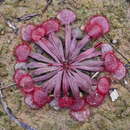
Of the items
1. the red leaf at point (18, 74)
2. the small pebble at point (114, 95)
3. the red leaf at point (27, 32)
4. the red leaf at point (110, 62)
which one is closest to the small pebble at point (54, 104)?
the red leaf at point (18, 74)

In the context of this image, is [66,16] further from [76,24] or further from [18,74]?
[18,74]

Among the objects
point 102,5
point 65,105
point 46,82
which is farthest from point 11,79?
point 102,5

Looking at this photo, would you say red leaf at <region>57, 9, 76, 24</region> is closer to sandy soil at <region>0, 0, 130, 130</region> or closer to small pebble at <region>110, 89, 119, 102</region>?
sandy soil at <region>0, 0, 130, 130</region>

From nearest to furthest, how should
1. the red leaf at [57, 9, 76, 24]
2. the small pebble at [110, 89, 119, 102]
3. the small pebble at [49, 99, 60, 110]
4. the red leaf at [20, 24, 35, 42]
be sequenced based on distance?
the small pebble at [49, 99, 60, 110] → the small pebble at [110, 89, 119, 102] → the red leaf at [20, 24, 35, 42] → the red leaf at [57, 9, 76, 24]

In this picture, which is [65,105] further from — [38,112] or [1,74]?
[1,74]

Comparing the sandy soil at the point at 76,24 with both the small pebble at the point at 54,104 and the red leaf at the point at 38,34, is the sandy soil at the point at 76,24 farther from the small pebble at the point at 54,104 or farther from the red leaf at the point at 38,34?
the red leaf at the point at 38,34


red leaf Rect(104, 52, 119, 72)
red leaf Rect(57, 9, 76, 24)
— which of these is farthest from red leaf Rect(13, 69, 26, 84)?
red leaf Rect(104, 52, 119, 72)

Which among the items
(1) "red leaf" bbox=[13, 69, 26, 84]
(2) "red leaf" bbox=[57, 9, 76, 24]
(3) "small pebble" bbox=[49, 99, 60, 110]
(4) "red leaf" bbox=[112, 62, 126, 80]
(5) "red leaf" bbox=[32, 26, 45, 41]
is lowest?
(3) "small pebble" bbox=[49, 99, 60, 110]

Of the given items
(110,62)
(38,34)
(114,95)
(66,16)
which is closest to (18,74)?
(38,34)
